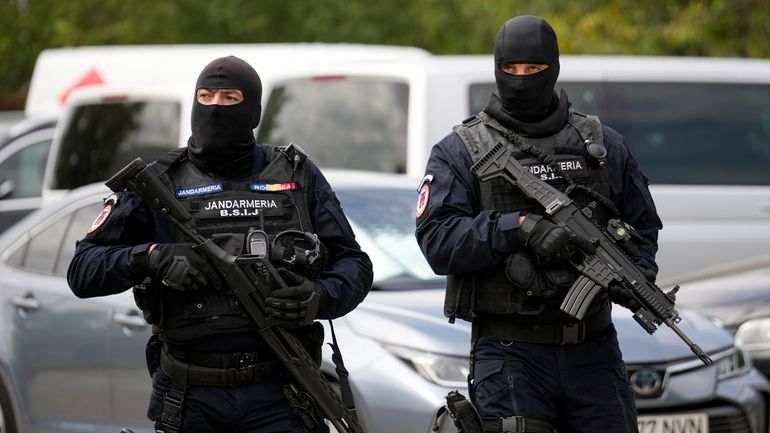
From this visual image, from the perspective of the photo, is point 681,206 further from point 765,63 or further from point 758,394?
point 758,394

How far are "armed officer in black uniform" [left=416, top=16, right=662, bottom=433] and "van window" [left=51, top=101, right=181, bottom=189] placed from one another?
713cm

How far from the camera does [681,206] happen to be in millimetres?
9797

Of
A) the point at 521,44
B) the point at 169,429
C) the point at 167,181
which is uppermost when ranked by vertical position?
the point at 521,44

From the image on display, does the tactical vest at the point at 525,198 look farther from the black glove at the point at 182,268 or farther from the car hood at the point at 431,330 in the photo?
the car hood at the point at 431,330

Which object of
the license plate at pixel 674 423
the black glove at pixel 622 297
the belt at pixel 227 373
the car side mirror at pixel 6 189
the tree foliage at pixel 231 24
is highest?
the tree foliage at pixel 231 24

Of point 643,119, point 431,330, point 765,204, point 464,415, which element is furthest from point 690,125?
point 464,415

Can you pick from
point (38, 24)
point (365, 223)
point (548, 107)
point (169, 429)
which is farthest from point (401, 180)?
point (38, 24)

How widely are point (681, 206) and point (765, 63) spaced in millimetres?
1295

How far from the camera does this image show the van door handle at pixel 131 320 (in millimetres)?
6830

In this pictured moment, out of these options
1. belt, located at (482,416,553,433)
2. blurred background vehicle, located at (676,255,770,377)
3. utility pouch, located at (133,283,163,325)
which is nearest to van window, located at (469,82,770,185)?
blurred background vehicle, located at (676,255,770,377)

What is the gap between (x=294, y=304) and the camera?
464 cm

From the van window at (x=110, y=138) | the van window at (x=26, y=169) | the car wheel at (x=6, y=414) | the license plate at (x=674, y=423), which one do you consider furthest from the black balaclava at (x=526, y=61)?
the van window at (x=26, y=169)

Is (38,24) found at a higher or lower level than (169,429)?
higher

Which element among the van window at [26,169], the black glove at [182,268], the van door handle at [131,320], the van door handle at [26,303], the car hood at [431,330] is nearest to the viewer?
the black glove at [182,268]
